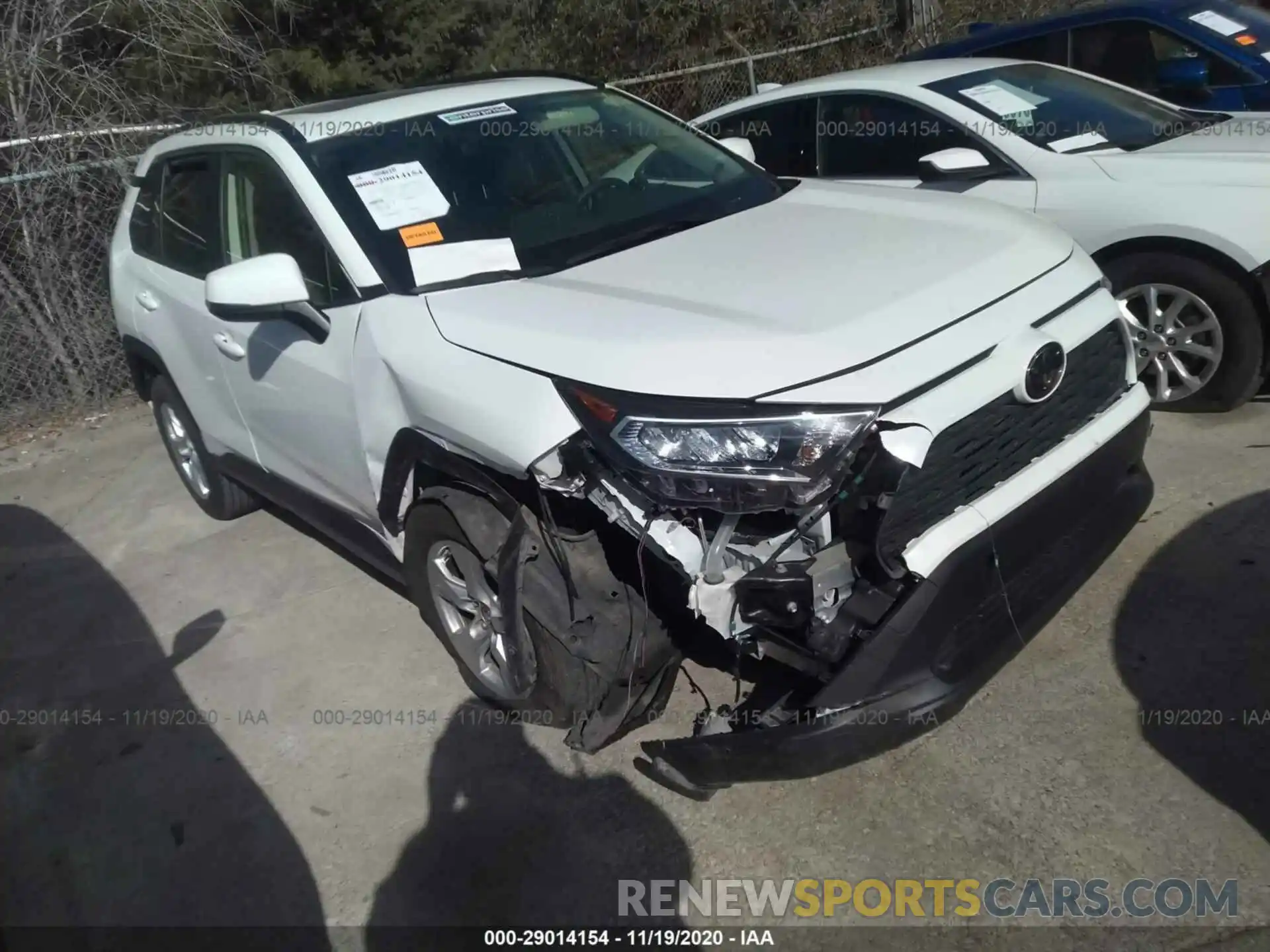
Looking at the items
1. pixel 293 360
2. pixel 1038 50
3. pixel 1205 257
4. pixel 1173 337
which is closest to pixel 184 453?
pixel 293 360

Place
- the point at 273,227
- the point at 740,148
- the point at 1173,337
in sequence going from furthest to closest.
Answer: the point at 1173,337 → the point at 740,148 → the point at 273,227

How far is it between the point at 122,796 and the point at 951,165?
13.1ft

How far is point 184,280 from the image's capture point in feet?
14.4

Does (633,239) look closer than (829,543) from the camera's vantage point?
No

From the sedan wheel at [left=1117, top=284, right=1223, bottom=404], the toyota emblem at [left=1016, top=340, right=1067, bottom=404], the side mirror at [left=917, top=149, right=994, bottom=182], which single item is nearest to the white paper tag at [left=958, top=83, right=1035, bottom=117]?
Answer: the side mirror at [left=917, top=149, right=994, bottom=182]

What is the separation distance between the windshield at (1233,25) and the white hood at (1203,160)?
159cm

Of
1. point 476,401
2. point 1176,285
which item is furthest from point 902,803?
point 1176,285

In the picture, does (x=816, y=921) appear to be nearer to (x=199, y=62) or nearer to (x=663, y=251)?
(x=663, y=251)

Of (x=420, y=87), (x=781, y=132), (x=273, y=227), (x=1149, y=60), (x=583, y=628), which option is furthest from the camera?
(x=1149, y=60)

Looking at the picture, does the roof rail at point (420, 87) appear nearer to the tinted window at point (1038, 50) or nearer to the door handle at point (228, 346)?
the door handle at point (228, 346)

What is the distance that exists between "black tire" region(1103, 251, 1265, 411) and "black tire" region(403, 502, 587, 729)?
10.1ft

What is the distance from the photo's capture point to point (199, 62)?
7559 millimetres

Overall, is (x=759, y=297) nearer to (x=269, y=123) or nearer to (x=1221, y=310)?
(x=269, y=123)

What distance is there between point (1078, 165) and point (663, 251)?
246 cm
